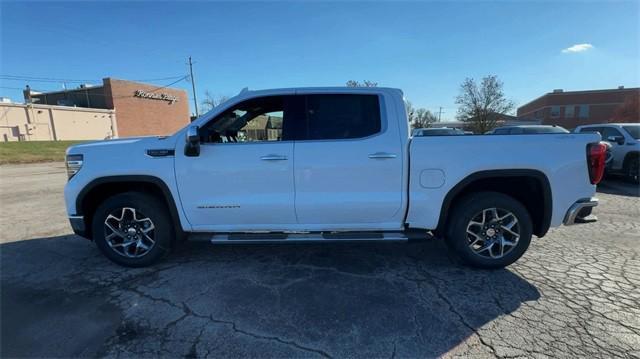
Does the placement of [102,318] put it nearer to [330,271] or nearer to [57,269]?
[57,269]

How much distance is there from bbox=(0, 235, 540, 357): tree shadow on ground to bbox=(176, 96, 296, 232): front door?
62 cm

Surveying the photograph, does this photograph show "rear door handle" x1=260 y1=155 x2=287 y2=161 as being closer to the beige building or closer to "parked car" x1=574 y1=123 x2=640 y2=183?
"parked car" x1=574 y1=123 x2=640 y2=183

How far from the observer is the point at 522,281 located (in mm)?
3268

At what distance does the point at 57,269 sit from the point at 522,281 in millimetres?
5264

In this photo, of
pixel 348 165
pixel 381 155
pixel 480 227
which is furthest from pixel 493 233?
pixel 348 165

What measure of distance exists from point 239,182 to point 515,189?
10.2 feet

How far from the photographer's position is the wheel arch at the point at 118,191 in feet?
11.4

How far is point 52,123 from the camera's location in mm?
40406

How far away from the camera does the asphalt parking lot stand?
7.73 feet

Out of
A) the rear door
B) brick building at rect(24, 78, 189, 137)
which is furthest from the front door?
brick building at rect(24, 78, 189, 137)

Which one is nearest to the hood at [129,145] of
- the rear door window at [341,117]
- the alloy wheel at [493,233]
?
the rear door window at [341,117]

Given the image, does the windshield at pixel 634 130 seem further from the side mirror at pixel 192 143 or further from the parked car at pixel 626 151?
the side mirror at pixel 192 143

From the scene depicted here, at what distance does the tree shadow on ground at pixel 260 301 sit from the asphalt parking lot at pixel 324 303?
0.04 feet

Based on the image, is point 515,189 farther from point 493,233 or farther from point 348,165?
point 348,165
